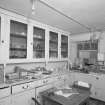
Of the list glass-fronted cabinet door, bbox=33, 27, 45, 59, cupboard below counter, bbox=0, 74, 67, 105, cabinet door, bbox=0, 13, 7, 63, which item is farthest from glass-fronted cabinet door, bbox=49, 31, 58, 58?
cabinet door, bbox=0, 13, 7, 63

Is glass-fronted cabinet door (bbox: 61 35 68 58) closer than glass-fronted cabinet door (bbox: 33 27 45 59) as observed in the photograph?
No

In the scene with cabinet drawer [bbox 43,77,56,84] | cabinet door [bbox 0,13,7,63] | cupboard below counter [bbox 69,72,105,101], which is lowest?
cupboard below counter [bbox 69,72,105,101]

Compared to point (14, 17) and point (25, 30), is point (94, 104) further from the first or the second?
point (14, 17)

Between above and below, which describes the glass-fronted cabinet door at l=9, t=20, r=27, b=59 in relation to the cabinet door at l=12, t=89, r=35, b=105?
above

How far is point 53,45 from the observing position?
109 inches

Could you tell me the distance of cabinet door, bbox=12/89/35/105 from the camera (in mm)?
1593

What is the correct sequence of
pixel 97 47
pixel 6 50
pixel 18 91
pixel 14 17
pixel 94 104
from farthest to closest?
pixel 97 47 → pixel 94 104 → pixel 14 17 → pixel 6 50 → pixel 18 91

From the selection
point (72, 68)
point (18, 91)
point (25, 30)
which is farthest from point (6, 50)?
point (72, 68)

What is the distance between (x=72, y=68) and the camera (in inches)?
130

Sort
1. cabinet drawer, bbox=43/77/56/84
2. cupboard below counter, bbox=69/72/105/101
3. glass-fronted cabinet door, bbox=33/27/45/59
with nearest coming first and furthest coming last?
cabinet drawer, bbox=43/77/56/84 < glass-fronted cabinet door, bbox=33/27/45/59 < cupboard below counter, bbox=69/72/105/101

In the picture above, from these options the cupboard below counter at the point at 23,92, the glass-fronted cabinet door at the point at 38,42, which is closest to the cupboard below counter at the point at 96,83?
the cupboard below counter at the point at 23,92

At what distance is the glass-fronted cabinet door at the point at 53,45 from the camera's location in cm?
266

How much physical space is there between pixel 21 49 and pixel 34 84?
0.79 metres

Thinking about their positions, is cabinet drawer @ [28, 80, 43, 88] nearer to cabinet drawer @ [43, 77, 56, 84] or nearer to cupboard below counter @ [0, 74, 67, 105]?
cupboard below counter @ [0, 74, 67, 105]
